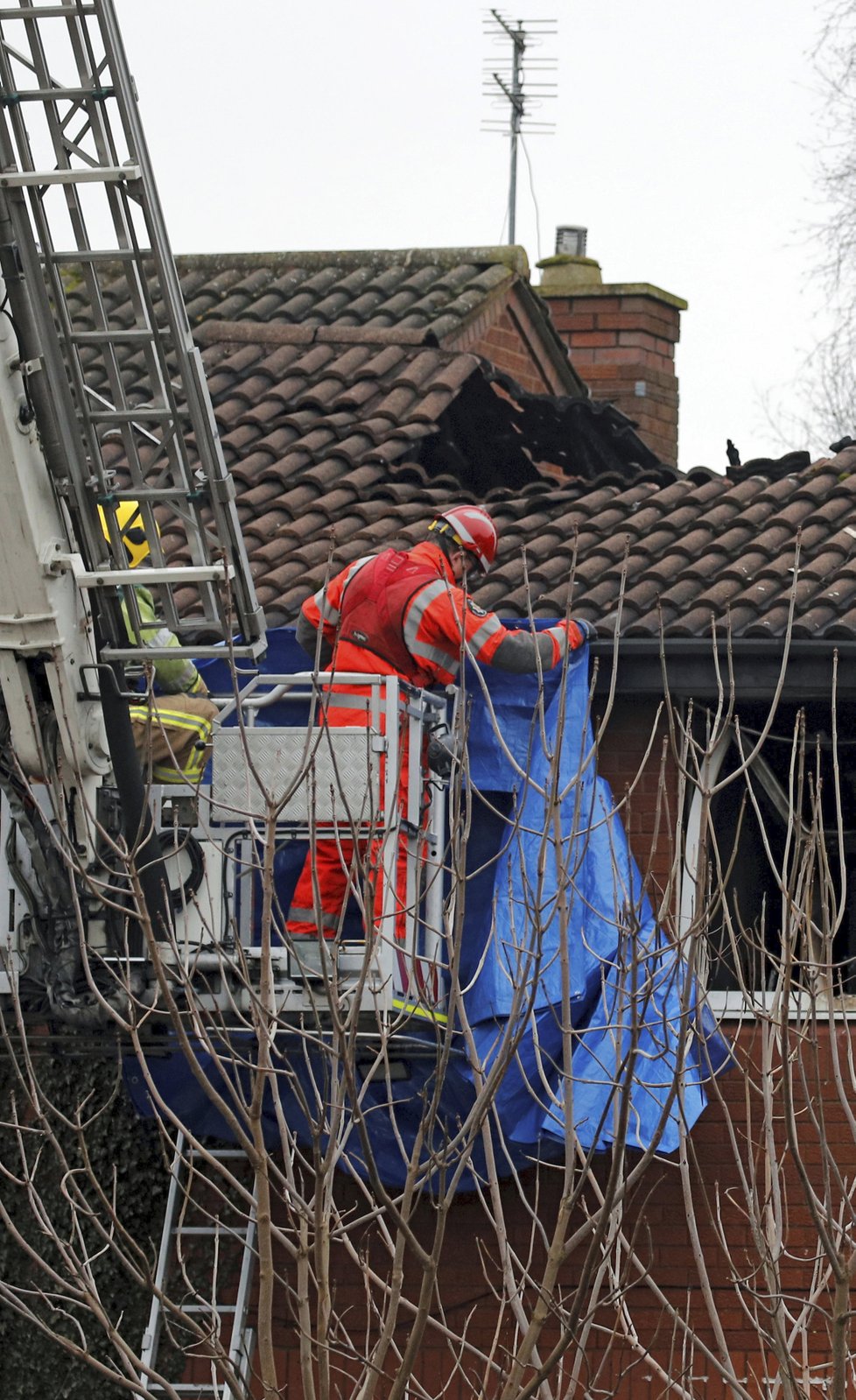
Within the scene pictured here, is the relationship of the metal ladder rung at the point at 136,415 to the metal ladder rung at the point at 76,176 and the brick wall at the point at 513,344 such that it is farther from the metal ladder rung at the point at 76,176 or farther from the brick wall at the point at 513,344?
the brick wall at the point at 513,344

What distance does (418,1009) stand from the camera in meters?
7.43

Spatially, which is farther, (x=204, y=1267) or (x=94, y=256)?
(x=204, y=1267)

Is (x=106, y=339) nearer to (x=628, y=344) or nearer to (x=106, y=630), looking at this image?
(x=106, y=630)

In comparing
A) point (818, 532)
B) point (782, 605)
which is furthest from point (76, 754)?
point (818, 532)

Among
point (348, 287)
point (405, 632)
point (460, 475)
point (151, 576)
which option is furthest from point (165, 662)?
point (348, 287)

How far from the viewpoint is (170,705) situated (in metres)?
7.70

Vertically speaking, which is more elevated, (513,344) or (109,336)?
(109,336)

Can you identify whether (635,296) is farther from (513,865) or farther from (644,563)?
(513,865)

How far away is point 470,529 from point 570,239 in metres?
10.3

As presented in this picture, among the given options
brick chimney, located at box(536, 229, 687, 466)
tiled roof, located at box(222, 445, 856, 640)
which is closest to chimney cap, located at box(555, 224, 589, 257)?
brick chimney, located at box(536, 229, 687, 466)

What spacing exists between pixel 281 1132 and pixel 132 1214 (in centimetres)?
508

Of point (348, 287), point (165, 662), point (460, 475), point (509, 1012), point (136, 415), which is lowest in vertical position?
point (509, 1012)

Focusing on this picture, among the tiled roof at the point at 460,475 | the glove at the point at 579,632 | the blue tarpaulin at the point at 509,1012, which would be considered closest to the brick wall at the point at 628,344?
the tiled roof at the point at 460,475

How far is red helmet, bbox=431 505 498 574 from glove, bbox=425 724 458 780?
69cm
